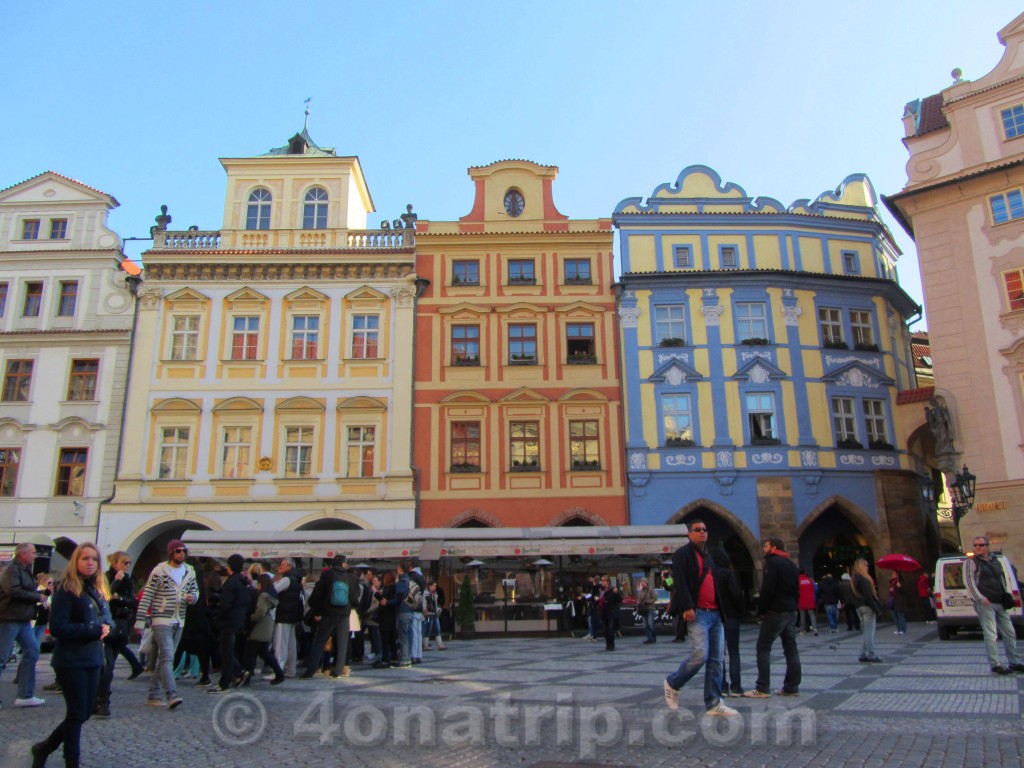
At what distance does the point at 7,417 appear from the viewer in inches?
1115

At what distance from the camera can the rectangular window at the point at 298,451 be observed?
91.2 ft

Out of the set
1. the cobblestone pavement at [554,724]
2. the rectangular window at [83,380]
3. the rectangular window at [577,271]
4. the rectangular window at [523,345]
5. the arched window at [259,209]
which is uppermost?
the arched window at [259,209]

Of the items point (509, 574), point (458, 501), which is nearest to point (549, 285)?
point (458, 501)

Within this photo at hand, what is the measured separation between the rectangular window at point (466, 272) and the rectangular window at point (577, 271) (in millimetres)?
3215

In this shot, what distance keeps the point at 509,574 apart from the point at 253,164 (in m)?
18.2

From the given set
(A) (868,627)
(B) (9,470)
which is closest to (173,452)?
(B) (9,470)

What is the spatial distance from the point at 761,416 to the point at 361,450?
1345 centimetres

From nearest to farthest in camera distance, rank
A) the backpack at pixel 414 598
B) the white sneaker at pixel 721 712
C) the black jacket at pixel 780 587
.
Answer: the white sneaker at pixel 721 712 → the black jacket at pixel 780 587 → the backpack at pixel 414 598

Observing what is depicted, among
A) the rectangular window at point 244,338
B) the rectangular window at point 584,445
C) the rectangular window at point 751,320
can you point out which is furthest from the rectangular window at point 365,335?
the rectangular window at point 751,320

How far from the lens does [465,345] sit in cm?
2931

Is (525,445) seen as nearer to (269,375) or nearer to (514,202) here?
(269,375)

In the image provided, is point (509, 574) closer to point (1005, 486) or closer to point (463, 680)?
point (463, 680)

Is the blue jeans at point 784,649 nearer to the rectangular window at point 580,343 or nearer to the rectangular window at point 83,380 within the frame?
the rectangular window at point 580,343

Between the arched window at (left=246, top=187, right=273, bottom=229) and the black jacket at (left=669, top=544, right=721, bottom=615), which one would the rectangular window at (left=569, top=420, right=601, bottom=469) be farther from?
the black jacket at (left=669, top=544, right=721, bottom=615)
